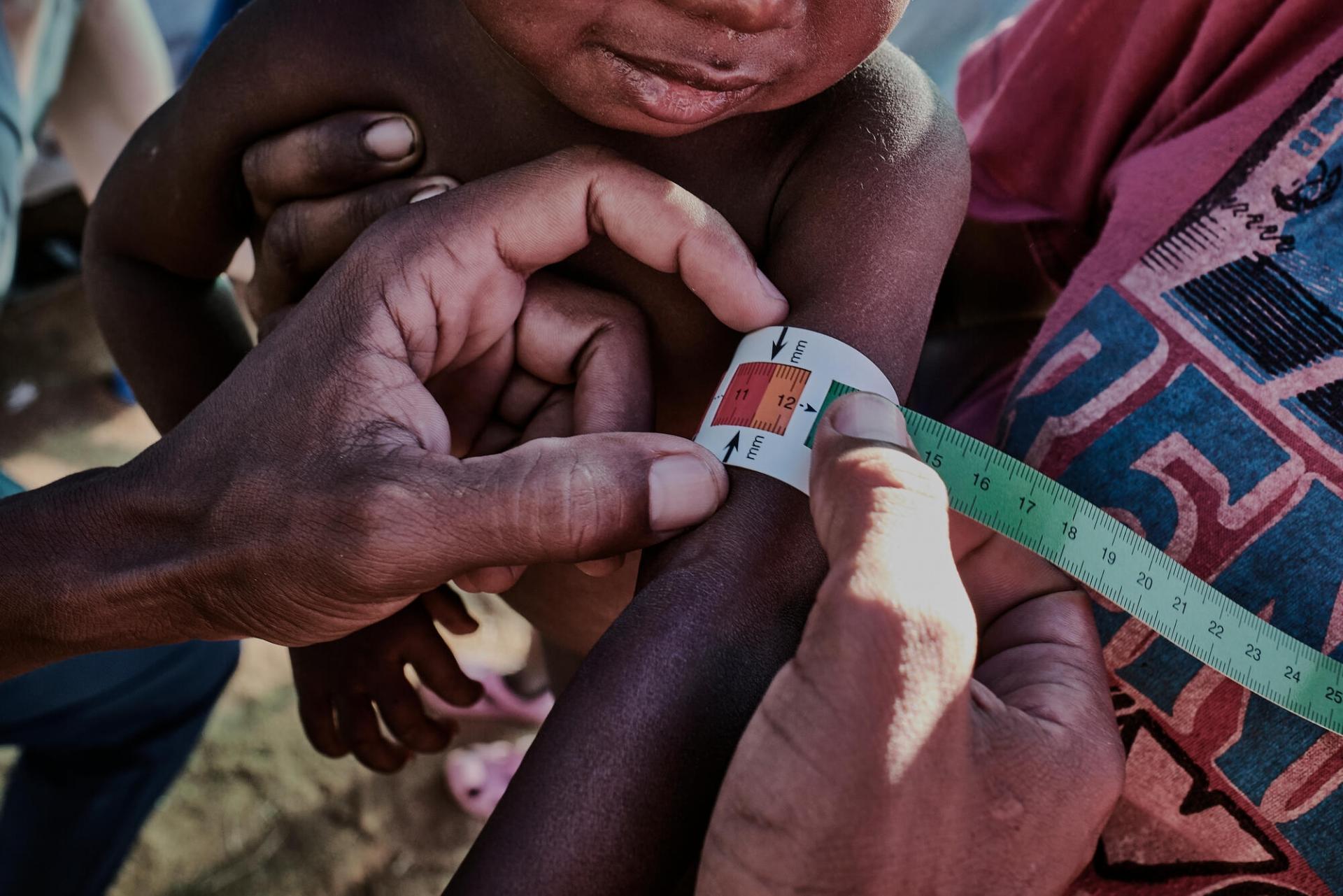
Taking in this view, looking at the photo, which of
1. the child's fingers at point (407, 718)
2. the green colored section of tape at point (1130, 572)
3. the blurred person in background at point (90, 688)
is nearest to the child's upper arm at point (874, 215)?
the green colored section of tape at point (1130, 572)

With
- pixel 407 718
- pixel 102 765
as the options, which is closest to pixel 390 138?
pixel 407 718

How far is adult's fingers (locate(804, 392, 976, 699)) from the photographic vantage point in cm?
77

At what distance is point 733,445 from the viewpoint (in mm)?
1158

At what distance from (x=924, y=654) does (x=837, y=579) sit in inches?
3.4

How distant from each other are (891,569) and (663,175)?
753 millimetres

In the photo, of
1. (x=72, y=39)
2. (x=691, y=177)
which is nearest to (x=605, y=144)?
(x=691, y=177)

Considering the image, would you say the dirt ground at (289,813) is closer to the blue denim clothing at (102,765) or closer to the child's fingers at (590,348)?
the blue denim clothing at (102,765)

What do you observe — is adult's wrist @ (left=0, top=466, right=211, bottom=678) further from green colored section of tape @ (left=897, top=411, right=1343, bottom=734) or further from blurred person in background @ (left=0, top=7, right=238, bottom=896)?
green colored section of tape @ (left=897, top=411, right=1343, bottom=734)

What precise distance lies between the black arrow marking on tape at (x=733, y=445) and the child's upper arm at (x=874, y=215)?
6.4 inches

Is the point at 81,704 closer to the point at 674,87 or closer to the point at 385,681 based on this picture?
the point at 385,681

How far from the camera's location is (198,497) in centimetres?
106

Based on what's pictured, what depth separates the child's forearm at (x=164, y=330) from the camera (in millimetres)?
1668

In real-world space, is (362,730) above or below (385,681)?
below

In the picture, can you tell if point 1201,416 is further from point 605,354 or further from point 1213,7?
point 605,354
